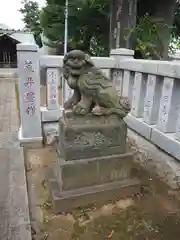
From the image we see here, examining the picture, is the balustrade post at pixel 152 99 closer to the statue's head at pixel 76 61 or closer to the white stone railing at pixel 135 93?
the white stone railing at pixel 135 93

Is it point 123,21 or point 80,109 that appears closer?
point 80,109

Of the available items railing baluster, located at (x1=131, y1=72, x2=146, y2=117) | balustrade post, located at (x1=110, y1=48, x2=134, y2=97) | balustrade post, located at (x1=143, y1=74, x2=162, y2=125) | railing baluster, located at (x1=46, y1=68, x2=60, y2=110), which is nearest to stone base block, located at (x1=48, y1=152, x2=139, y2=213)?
balustrade post, located at (x1=143, y1=74, x2=162, y2=125)

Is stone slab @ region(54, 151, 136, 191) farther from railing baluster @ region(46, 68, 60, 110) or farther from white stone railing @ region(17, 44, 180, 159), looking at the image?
railing baluster @ region(46, 68, 60, 110)

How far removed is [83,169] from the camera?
7.98ft

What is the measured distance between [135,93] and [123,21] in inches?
141

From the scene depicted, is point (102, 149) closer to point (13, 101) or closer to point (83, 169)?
point (83, 169)

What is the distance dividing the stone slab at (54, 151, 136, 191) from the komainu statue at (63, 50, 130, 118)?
505 mm

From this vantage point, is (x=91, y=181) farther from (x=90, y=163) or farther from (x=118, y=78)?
(x=118, y=78)

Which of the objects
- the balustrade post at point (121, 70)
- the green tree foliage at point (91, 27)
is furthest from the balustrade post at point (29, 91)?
the green tree foliage at point (91, 27)

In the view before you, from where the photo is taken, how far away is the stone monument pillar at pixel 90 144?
7.79ft

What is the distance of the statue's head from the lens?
2.30m

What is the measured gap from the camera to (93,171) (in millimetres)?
2479

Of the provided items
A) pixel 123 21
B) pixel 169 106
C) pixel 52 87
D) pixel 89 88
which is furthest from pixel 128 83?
pixel 123 21

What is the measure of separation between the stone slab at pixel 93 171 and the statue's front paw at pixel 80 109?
0.51m
